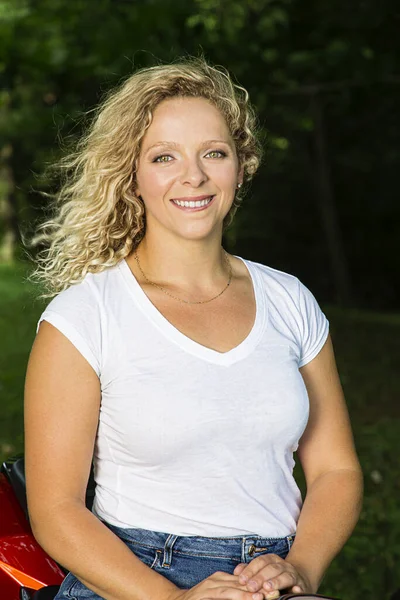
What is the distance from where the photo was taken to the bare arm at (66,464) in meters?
2.08

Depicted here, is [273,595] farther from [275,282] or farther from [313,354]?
[275,282]

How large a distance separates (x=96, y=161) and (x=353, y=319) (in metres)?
11.3

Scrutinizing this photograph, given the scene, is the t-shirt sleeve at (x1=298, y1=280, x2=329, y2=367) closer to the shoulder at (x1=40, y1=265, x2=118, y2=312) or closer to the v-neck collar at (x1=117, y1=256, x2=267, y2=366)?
the v-neck collar at (x1=117, y1=256, x2=267, y2=366)

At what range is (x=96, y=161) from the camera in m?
2.49

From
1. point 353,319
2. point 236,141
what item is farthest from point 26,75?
point 353,319

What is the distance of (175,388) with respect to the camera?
217cm

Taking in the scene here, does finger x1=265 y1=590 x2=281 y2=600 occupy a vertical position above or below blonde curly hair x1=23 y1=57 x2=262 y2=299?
below

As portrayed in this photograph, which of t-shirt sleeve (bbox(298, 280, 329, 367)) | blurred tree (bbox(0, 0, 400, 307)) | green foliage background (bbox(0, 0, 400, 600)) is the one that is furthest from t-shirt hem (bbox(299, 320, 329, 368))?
blurred tree (bbox(0, 0, 400, 307))

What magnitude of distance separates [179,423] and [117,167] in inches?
26.5

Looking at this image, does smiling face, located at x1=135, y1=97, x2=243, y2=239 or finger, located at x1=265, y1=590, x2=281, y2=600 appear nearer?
finger, located at x1=265, y1=590, x2=281, y2=600

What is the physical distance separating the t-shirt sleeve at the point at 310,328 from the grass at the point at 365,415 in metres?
0.85

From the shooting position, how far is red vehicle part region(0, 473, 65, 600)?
2209 mm

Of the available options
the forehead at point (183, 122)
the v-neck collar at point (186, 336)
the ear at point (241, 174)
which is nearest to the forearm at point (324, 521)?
the v-neck collar at point (186, 336)

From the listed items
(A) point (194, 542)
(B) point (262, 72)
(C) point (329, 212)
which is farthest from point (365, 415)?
(C) point (329, 212)
